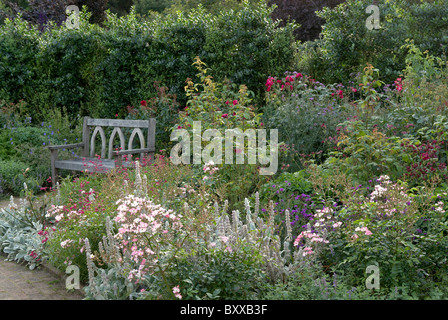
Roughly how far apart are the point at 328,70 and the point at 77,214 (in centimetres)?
782

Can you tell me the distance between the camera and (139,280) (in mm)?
3482

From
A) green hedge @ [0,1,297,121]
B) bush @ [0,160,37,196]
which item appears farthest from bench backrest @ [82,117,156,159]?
green hedge @ [0,1,297,121]

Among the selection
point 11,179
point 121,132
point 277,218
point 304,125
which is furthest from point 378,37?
point 11,179

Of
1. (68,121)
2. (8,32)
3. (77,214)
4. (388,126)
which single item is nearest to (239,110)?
(388,126)

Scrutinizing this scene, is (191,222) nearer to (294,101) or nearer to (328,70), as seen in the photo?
(294,101)

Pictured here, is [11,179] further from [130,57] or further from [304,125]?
[304,125]

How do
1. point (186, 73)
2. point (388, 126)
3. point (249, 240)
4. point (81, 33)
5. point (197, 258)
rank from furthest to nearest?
point (81, 33) → point (186, 73) → point (388, 126) → point (249, 240) → point (197, 258)

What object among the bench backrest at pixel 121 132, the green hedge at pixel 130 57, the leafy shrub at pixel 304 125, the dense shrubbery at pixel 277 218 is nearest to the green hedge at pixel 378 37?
the green hedge at pixel 130 57

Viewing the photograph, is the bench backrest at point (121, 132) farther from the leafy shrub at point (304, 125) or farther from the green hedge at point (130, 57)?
the green hedge at point (130, 57)

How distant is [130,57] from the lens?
9609 mm

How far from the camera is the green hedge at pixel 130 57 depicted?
913 cm

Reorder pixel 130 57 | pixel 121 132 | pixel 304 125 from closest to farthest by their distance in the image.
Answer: pixel 304 125 → pixel 121 132 → pixel 130 57

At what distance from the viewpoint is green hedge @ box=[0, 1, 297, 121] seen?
9133mm

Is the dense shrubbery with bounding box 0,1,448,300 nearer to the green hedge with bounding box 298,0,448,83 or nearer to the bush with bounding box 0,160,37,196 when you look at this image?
the bush with bounding box 0,160,37,196
